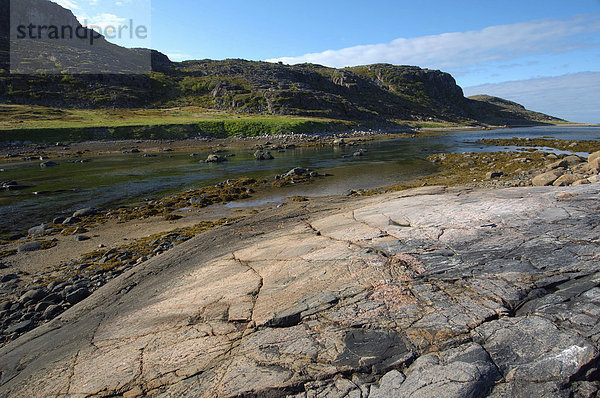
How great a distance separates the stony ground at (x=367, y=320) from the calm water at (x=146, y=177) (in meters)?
14.9

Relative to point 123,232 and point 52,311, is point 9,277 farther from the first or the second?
point 123,232

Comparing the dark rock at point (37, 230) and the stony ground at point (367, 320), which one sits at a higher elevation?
the stony ground at point (367, 320)

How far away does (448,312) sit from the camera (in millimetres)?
5496

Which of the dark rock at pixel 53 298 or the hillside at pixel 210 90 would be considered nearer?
the dark rock at pixel 53 298

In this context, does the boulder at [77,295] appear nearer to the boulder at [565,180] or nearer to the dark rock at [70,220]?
the dark rock at [70,220]

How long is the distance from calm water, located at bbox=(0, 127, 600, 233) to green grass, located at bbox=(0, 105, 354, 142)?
55.8ft

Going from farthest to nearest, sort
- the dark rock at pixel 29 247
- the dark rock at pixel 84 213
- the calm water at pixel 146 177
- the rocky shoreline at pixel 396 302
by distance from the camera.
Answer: the calm water at pixel 146 177 → the dark rock at pixel 84 213 → the dark rock at pixel 29 247 → the rocky shoreline at pixel 396 302

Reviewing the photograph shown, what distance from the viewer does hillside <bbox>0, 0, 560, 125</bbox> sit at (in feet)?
308

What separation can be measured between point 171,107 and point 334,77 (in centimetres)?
8910

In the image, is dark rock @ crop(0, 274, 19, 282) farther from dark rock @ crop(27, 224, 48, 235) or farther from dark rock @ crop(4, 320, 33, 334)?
dark rock @ crop(27, 224, 48, 235)

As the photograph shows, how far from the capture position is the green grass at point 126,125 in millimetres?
61681

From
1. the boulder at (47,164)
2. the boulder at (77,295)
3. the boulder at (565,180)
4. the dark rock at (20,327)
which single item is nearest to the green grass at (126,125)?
the boulder at (47,164)

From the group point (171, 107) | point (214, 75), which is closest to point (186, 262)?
point (171, 107)

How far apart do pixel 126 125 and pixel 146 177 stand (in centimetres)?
4162
